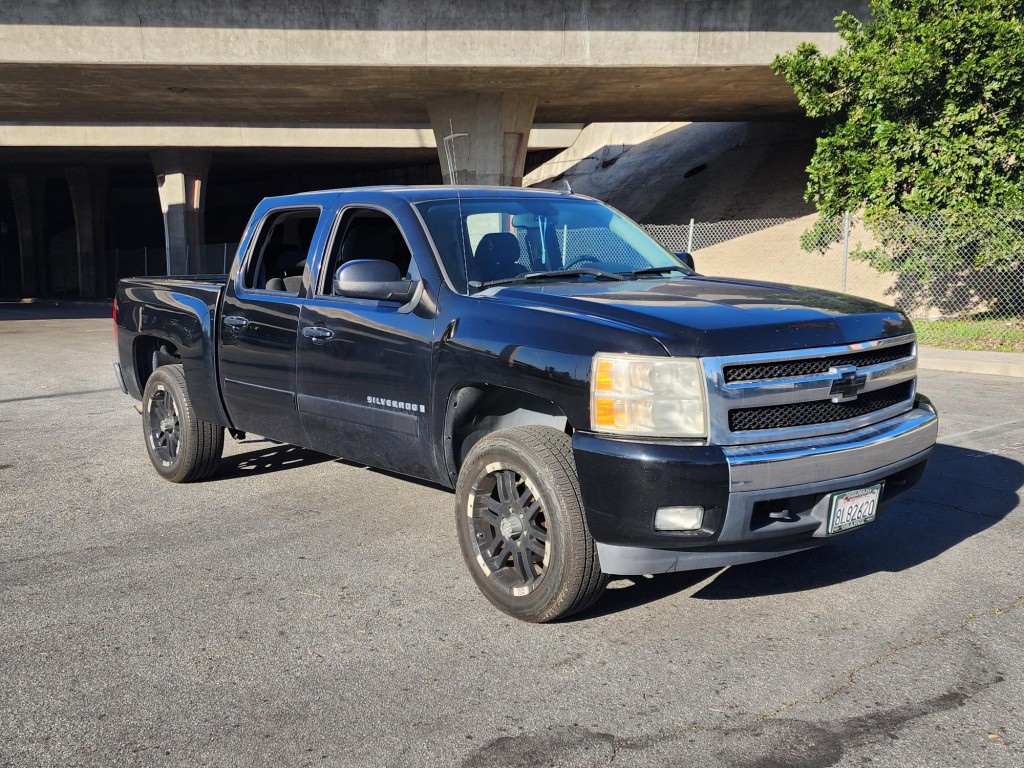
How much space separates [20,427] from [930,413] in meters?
8.04

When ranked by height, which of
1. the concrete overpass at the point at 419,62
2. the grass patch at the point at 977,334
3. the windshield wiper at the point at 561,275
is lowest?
the grass patch at the point at 977,334

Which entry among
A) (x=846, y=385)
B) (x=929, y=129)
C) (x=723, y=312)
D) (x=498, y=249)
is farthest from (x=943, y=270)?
(x=723, y=312)

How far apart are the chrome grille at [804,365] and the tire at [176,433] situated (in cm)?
400

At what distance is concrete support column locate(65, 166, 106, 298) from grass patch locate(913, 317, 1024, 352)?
4380 centimetres

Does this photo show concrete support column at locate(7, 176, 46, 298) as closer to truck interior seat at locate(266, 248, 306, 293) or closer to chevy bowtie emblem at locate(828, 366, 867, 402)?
truck interior seat at locate(266, 248, 306, 293)

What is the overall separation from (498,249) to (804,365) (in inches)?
69.7

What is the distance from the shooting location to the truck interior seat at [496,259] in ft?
16.2

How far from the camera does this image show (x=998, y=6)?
15391 mm

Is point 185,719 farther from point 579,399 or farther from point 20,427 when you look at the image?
point 20,427

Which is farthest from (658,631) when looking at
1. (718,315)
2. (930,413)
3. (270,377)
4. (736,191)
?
(736,191)

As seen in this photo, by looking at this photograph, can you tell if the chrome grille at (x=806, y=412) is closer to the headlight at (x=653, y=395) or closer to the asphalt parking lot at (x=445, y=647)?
the headlight at (x=653, y=395)

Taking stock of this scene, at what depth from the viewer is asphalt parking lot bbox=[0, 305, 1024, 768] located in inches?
128

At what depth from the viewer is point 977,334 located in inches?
626

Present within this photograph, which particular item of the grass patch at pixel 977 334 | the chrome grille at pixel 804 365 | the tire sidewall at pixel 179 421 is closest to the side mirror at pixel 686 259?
the chrome grille at pixel 804 365
